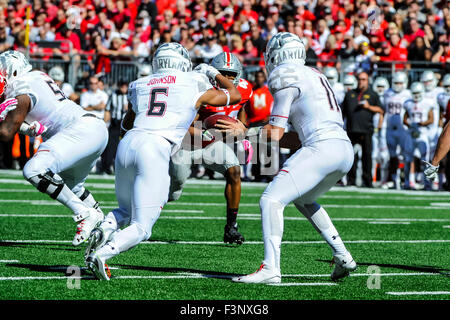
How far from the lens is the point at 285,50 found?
21.0 feet

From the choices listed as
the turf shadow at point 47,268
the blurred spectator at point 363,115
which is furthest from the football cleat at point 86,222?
the blurred spectator at point 363,115

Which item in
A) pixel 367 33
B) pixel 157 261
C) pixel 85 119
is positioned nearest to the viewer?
pixel 157 261

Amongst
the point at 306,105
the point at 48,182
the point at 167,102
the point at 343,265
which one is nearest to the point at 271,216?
the point at 343,265

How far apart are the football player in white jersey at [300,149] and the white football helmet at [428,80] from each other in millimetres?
10803

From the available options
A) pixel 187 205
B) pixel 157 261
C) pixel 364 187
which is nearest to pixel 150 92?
pixel 157 261

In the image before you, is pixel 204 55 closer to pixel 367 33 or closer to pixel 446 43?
pixel 367 33

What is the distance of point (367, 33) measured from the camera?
18.9m

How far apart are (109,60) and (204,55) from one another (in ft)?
6.54

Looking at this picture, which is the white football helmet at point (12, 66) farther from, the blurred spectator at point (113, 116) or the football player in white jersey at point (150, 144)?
the blurred spectator at point (113, 116)

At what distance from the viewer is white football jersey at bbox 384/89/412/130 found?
55.3 ft

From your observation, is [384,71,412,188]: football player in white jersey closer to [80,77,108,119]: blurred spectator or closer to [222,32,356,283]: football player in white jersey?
[80,77,108,119]: blurred spectator

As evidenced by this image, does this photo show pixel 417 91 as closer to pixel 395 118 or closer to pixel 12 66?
pixel 395 118

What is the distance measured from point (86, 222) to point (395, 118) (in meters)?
10.3

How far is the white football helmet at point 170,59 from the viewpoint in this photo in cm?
658
